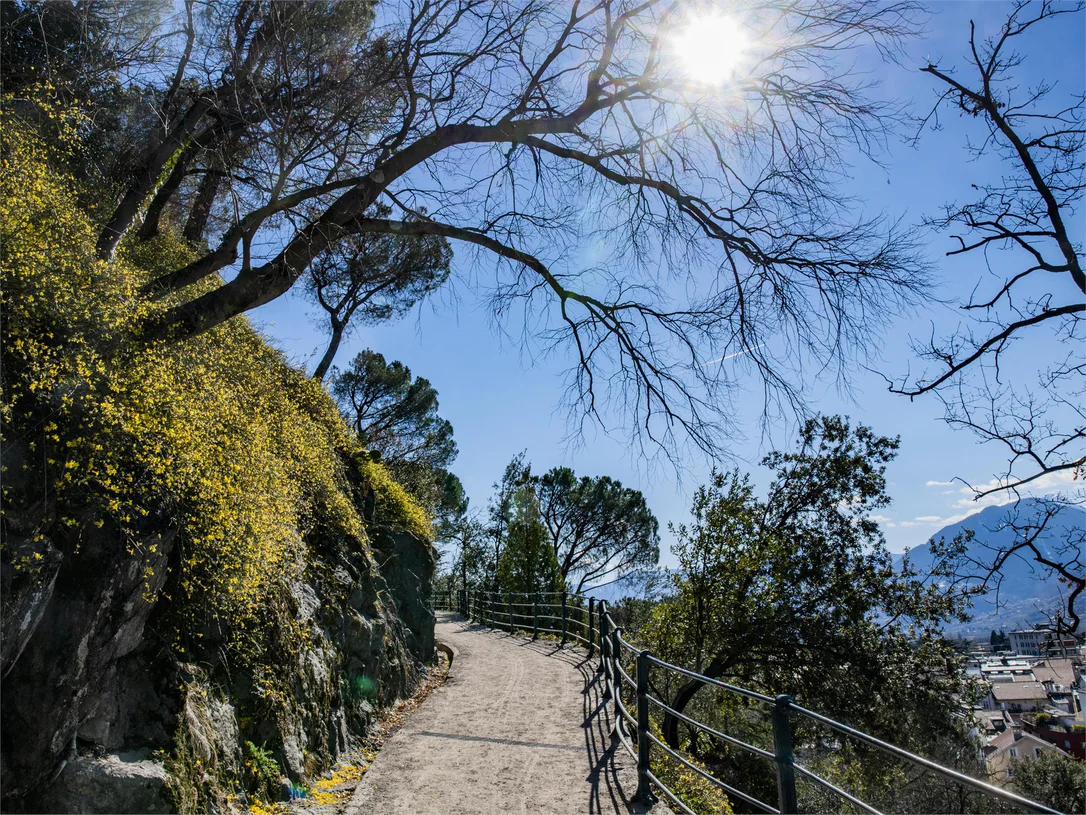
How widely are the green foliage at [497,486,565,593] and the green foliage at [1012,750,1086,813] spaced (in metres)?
16.7

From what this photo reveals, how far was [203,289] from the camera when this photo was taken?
36.4 ft

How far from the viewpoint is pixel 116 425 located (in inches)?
173

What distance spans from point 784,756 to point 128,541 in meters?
4.01

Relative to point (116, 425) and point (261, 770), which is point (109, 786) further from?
point (116, 425)

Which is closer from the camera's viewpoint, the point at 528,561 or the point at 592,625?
the point at 592,625

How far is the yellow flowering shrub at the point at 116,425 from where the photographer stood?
4.04m

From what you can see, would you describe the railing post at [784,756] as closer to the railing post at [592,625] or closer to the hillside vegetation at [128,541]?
the hillside vegetation at [128,541]

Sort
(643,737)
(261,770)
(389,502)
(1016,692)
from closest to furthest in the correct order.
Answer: (261,770) → (643,737) → (389,502) → (1016,692)

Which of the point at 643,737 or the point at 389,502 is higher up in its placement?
the point at 389,502

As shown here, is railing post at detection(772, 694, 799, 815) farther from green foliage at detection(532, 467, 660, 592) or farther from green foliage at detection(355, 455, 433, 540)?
green foliage at detection(532, 467, 660, 592)

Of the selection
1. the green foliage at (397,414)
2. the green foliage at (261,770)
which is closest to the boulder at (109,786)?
the green foliage at (261,770)

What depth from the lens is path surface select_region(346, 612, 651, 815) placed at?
5691 mm

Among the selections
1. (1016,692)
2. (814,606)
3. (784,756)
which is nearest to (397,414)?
(814,606)

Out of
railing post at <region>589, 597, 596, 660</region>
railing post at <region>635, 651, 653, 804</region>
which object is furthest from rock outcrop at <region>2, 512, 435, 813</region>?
railing post at <region>589, 597, 596, 660</region>
